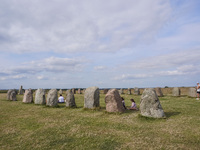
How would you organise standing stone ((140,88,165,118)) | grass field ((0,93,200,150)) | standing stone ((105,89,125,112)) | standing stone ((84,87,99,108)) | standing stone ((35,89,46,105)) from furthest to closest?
standing stone ((35,89,46,105)) → standing stone ((84,87,99,108)) → standing stone ((105,89,125,112)) → standing stone ((140,88,165,118)) → grass field ((0,93,200,150))

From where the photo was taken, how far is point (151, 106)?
1019 cm

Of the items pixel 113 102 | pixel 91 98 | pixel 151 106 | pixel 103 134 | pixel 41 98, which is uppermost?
pixel 91 98

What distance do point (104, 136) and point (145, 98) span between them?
14.7 feet

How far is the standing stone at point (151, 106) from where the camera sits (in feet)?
33.1

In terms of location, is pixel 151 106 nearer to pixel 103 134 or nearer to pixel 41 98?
pixel 103 134

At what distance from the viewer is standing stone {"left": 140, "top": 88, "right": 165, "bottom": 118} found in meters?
10.1

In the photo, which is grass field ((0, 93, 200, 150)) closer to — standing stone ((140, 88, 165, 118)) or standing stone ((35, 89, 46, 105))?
standing stone ((140, 88, 165, 118))

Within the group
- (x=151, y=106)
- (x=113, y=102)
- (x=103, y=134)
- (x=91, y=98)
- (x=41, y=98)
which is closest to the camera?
(x=103, y=134)

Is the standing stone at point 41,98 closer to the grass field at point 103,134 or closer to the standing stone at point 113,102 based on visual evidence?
the grass field at point 103,134

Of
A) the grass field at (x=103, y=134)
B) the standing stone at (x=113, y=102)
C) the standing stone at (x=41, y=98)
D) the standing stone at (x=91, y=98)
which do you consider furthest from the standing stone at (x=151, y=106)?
the standing stone at (x=41, y=98)

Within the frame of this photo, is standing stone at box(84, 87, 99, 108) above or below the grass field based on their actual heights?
above

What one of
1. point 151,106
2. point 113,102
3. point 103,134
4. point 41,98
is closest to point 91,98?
point 113,102

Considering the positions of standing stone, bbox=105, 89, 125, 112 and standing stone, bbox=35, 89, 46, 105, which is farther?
standing stone, bbox=35, 89, 46, 105

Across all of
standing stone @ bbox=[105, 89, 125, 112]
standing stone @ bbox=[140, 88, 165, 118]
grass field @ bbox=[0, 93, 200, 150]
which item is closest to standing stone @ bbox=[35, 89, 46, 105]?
grass field @ bbox=[0, 93, 200, 150]
